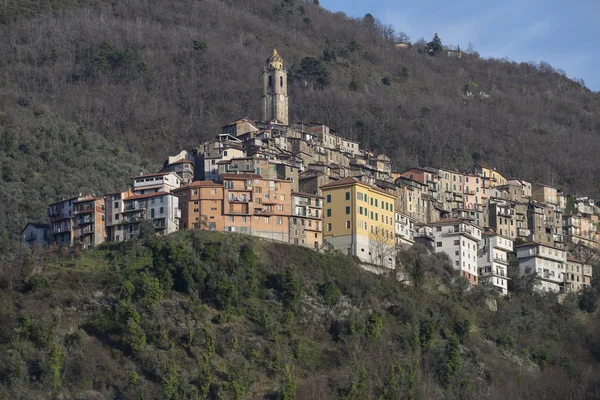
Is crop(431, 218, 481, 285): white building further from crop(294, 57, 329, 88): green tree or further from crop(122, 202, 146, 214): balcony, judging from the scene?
crop(294, 57, 329, 88): green tree

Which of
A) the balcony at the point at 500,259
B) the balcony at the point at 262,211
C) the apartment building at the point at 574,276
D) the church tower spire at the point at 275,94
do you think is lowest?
the apartment building at the point at 574,276

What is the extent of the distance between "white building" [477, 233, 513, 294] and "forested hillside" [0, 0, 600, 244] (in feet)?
77.9

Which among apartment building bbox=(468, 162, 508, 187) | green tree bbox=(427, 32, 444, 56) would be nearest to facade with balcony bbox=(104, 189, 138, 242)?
apartment building bbox=(468, 162, 508, 187)

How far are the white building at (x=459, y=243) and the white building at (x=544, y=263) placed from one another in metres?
5.24

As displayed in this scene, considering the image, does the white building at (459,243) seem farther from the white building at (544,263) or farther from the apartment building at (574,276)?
the apartment building at (574,276)

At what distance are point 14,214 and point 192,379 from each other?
1138 inches

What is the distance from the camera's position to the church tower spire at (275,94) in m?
115

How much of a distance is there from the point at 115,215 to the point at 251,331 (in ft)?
47.6

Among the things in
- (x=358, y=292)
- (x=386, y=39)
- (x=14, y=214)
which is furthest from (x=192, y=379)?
(x=386, y=39)

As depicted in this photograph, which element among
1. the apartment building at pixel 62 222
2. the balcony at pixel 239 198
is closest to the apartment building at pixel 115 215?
the apartment building at pixel 62 222

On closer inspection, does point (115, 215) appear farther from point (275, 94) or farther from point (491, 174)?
point (491, 174)

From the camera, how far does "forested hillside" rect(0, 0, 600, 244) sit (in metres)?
110

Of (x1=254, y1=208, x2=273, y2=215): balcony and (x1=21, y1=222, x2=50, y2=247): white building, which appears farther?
(x1=21, y1=222, x2=50, y2=247): white building

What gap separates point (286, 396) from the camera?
6762 cm
